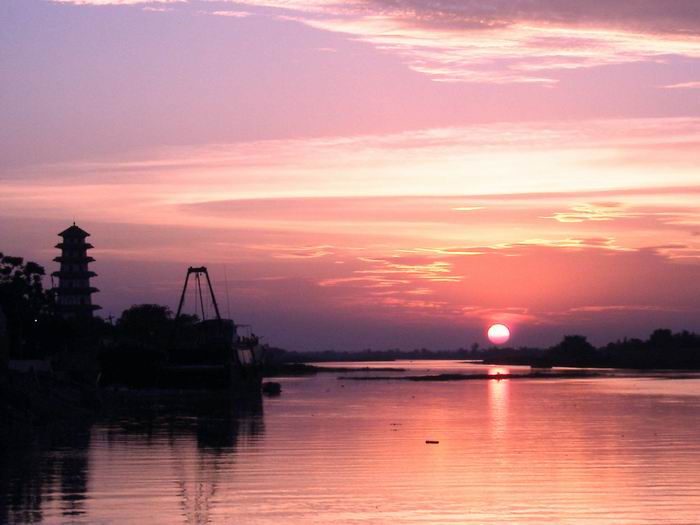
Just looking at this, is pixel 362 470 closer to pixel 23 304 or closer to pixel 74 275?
pixel 23 304

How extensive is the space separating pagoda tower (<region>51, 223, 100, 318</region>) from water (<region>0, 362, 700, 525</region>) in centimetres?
5958

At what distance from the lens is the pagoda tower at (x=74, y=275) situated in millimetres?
126250

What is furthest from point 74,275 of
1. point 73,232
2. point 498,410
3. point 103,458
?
point 103,458

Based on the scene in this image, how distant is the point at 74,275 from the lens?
127m

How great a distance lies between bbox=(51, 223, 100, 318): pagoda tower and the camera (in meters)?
126

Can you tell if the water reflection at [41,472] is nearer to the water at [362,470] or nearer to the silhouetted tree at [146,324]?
the water at [362,470]

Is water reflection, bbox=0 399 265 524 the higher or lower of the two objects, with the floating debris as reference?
lower

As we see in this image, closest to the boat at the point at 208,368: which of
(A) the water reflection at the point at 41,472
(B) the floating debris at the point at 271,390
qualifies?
(B) the floating debris at the point at 271,390

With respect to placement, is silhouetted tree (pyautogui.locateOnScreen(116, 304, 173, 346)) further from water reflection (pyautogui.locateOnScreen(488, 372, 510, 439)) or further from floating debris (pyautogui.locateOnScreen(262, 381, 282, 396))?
water reflection (pyautogui.locateOnScreen(488, 372, 510, 439))

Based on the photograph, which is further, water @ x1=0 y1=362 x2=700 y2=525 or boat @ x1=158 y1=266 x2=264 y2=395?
boat @ x1=158 y1=266 x2=264 y2=395

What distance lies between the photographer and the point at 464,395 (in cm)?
10269

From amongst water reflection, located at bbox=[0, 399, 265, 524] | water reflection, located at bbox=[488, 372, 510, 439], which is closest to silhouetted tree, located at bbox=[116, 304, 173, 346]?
water reflection, located at bbox=[488, 372, 510, 439]

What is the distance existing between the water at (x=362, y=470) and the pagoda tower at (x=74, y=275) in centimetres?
5958

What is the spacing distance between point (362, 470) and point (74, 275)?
95.0 metres
